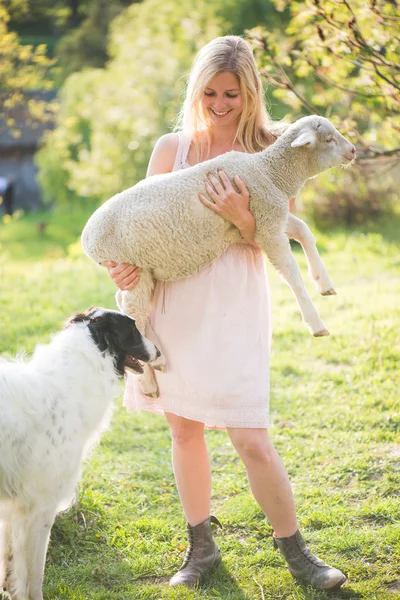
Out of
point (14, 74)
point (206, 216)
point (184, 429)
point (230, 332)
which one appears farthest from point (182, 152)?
point (14, 74)

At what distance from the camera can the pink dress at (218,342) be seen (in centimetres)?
310

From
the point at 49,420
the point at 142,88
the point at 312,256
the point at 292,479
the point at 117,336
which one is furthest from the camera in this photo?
the point at 142,88

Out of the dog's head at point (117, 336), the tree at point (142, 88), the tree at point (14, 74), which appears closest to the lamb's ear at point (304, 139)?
the dog's head at point (117, 336)

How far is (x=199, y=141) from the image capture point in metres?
3.33

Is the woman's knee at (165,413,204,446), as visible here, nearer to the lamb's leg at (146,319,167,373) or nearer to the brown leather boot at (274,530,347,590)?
the lamb's leg at (146,319,167,373)

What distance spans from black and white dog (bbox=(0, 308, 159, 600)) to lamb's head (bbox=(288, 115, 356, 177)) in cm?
105

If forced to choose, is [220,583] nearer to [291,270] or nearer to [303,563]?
[303,563]

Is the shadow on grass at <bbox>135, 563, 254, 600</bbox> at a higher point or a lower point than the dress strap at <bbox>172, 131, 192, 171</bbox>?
lower

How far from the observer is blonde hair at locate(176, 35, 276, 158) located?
3090mm

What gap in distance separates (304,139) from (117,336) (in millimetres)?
1140

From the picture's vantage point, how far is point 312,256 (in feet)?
10.4

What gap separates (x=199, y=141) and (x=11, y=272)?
7.45 m

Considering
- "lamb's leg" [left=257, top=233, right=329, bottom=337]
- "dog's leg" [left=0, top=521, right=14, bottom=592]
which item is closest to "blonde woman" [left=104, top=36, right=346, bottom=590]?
"lamb's leg" [left=257, top=233, right=329, bottom=337]

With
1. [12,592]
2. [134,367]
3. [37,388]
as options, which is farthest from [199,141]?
[12,592]
